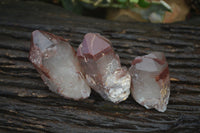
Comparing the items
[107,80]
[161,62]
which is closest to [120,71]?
[107,80]

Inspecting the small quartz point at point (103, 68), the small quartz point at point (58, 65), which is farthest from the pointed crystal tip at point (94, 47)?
the small quartz point at point (58, 65)

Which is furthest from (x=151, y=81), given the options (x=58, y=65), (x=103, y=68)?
(x=58, y=65)

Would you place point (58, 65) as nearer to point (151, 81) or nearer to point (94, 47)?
point (94, 47)

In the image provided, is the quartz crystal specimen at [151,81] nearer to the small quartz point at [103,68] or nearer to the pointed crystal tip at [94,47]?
the small quartz point at [103,68]

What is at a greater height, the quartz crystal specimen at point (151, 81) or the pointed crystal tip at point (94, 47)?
the pointed crystal tip at point (94, 47)

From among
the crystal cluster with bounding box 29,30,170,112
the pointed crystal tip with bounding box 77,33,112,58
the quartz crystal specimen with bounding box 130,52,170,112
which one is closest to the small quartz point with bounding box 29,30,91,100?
the crystal cluster with bounding box 29,30,170,112
